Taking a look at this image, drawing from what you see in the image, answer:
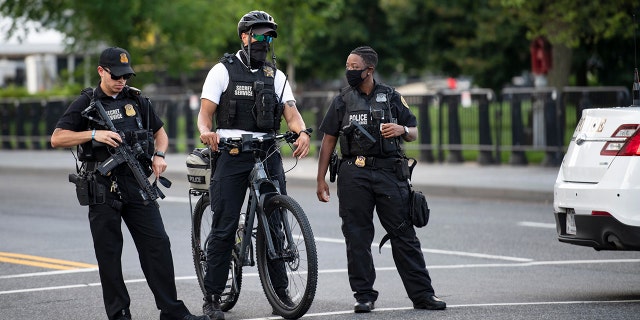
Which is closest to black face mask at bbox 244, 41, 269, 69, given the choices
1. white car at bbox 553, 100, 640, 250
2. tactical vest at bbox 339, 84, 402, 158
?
tactical vest at bbox 339, 84, 402, 158

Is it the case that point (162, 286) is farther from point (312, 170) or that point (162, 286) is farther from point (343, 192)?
point (312, 170)

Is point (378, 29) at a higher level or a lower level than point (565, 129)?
higher

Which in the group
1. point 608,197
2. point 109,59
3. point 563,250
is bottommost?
point 563,250

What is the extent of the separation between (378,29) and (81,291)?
147 ft

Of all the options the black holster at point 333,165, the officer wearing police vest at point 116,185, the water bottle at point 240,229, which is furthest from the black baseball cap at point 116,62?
the black holster at point 333,165

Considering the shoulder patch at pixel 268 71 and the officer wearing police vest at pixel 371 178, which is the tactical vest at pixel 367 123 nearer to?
the officer wearing police vest at pixel 371 178

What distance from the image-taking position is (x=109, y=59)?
7.49 metres

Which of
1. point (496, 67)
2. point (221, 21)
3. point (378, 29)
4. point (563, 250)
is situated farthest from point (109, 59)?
point (378, 29)

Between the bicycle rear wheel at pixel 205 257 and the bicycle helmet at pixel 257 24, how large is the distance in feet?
4.07

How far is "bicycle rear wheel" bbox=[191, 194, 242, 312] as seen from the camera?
833 centimetres

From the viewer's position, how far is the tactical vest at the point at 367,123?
326 inches

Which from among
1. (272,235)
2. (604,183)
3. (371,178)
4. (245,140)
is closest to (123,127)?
(245,140)

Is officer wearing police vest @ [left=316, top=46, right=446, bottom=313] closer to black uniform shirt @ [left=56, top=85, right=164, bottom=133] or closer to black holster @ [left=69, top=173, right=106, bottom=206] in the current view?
black uniform shirt @ [left=56, top=85, right=164, bottom=133]

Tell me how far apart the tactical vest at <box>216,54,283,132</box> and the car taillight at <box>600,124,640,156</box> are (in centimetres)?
230
